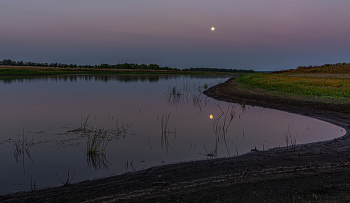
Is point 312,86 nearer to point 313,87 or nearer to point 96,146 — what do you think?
point 313,87

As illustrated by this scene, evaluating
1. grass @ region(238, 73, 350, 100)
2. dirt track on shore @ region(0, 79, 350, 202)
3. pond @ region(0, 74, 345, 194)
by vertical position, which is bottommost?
pond @ region(0, 74, 345, 194)

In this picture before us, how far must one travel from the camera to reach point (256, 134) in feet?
35.1

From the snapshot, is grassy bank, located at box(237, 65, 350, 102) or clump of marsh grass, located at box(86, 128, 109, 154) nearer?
clump of marsh grass, located at box(86, 128, 109, 154)

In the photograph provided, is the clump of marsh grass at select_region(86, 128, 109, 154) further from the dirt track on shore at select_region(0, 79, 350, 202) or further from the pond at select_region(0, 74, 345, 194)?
the dirt track on shore at select_region(0, 79, 350, 202)

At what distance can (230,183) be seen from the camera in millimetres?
5062

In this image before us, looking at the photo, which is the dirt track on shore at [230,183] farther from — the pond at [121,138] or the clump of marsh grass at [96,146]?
the clump of marsh grass at [96,146]

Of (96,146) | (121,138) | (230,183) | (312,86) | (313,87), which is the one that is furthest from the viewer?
(312,86)

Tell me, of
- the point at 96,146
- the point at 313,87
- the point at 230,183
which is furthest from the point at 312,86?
the point at 96,146

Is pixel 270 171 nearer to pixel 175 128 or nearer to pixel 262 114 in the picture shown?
pixel 175 128

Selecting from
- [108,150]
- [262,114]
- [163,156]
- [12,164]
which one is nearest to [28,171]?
[12,164]

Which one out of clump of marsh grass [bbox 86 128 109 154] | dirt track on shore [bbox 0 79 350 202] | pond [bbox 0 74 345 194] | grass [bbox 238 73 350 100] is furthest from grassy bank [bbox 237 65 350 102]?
clump of marsh grass [bbox 86 128 109 154]

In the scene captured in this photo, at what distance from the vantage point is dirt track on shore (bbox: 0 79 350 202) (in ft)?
14.7

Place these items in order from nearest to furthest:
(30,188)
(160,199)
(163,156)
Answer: (160,199)
(30,188)
(163,156)

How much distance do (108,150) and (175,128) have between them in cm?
413
